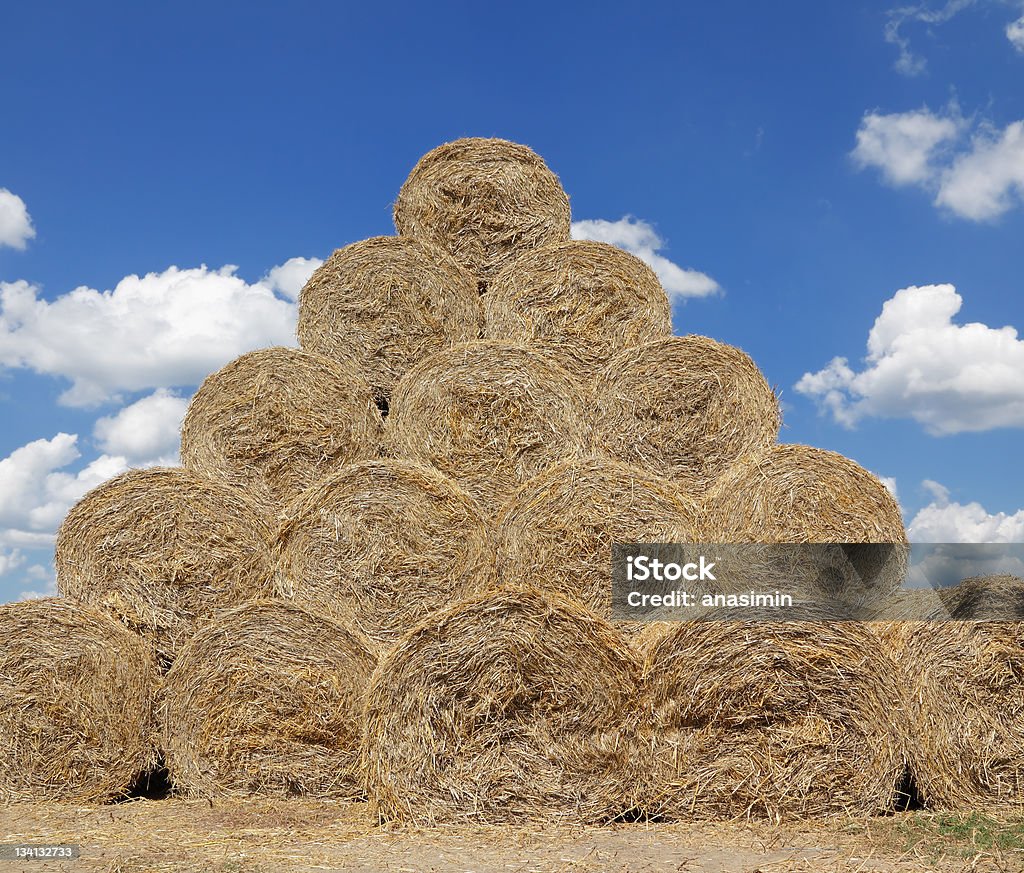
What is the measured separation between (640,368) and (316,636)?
2582 mm

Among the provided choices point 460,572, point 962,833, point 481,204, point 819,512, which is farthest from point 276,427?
point 962,833

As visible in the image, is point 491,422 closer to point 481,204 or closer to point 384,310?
point 384,310

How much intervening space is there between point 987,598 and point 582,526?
219 cm

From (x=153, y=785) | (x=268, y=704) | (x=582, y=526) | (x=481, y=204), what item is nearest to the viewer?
(x=268, y=704)

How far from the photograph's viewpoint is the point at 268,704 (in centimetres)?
503

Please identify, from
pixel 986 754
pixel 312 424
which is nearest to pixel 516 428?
pixel 312 424

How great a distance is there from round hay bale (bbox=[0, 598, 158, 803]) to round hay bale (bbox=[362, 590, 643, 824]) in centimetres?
167

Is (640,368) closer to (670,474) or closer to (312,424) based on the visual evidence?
(670,474)

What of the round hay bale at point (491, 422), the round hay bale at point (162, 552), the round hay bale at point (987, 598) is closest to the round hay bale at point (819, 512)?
the round hay bale at point (987, 598)

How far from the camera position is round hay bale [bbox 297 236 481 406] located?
21.6 ft

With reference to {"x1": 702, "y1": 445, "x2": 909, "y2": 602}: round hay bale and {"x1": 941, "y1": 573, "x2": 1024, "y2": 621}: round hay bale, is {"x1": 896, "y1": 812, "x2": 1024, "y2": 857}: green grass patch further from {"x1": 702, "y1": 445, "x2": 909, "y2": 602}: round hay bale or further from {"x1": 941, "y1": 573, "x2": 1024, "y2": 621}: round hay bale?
{"x1": 702, "y1": 445, "x2": 909, "y2": 602}: round hay bale

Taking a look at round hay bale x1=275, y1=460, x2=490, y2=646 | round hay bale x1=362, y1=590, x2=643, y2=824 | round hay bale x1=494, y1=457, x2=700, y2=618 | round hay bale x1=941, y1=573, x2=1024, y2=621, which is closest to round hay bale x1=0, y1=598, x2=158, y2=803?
round hay bale x1=275, y1=460, x2=490, y2=646

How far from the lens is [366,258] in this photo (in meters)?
6.67

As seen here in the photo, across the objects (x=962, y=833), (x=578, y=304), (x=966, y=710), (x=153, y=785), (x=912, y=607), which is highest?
(x=578, y=304)
